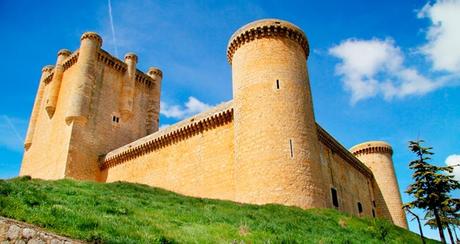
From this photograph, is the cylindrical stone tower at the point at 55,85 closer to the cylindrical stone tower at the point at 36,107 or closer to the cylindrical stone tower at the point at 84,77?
the cylindrical stone tower at the point at 36,107

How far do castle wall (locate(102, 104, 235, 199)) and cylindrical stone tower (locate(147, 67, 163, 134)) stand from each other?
Result: 674cm

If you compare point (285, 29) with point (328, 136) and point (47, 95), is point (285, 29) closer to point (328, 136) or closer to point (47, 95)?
point (328, 136)

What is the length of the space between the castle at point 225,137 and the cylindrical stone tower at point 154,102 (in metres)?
0.08

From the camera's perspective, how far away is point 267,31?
17.2 metres

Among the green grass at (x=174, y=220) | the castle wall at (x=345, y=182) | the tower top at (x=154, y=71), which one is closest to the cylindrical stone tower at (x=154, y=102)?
the tower top at (x=154, y=71)

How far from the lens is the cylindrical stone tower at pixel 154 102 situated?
29.2 metres

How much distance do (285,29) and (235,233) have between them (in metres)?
11.3

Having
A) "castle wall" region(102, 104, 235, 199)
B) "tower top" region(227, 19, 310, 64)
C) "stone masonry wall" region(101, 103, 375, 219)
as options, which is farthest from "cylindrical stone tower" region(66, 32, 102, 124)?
"tower top" region(227, 19, 310, 64)

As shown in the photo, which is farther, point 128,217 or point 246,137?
point 246,137

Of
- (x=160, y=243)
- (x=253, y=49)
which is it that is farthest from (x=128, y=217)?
(x=253, y=49)

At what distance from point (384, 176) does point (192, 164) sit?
1587 cm

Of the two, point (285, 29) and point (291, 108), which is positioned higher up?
point (285, 29)

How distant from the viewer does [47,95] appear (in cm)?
2817

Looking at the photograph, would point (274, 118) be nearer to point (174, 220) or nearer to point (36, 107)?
point (174, 220)
